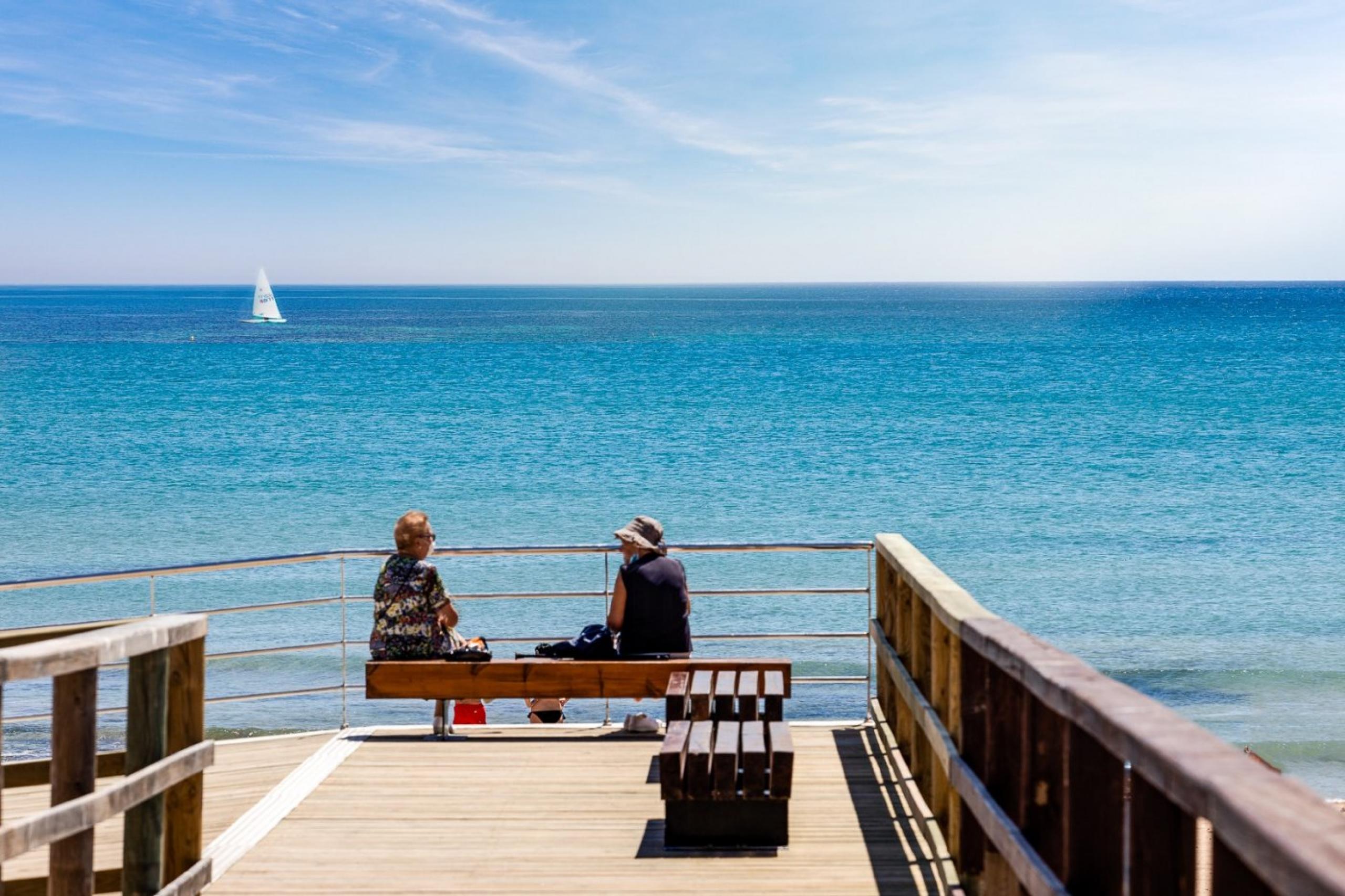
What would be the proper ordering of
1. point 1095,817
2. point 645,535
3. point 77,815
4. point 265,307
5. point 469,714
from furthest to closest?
point 265,307
point 469,714
point 645,535
point 77,815
point 1095,817

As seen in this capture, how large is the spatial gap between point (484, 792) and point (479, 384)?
6719cm

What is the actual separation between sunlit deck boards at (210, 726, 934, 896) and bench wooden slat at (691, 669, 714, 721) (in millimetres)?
388

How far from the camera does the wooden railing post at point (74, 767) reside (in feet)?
11.2

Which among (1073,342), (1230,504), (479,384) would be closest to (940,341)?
(1073,342)

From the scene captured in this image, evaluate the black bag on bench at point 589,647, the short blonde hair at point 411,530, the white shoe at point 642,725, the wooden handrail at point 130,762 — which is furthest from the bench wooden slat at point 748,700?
the wooden handrail at point 130,762

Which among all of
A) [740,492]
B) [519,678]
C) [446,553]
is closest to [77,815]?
[519,678]

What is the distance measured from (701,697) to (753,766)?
1029 millimetres

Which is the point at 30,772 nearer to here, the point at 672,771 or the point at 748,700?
the point at 672,771

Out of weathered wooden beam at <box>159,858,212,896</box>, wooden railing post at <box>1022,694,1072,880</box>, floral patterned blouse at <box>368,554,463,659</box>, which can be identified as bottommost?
weathered wooden beam at <box>159,858,212,896</box>

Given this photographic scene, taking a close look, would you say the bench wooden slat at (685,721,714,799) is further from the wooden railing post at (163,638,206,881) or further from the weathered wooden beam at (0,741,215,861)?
the weathered wooden beam at (0,741,215,861)

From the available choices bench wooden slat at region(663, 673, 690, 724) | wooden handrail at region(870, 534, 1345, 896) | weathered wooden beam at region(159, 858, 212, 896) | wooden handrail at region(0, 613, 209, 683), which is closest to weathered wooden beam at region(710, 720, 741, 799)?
wooden handrail at region(870, 534, 1345, 896)

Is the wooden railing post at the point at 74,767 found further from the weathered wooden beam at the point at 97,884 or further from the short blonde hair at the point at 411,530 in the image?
the short blonde hair at the point at 411,530

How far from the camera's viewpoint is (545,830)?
547 cm

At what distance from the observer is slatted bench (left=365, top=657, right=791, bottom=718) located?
6.88 m
